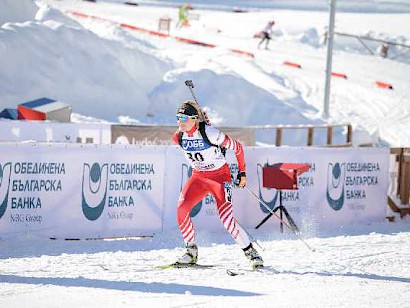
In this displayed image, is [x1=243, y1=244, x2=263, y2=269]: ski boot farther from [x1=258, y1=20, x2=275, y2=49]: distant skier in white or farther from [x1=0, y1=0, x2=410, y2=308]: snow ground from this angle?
[x1=258, y1=20, x2=275, y2=49]: distant skier in white

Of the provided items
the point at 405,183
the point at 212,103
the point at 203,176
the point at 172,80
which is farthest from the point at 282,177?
the point at 172,80

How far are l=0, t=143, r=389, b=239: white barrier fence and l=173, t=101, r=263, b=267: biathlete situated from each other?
2666mm

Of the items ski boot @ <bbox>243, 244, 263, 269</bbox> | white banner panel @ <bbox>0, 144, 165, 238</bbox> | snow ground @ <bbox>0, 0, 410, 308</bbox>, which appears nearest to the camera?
snow ground @ <bbox>0, 0, 410, 308</bbox>

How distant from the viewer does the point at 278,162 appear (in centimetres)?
1414

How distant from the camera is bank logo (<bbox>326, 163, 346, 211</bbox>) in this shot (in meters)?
14.9

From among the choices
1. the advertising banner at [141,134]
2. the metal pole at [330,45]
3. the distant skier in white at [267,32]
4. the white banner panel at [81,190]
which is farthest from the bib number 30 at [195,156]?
the distant skier in white at [267,32]

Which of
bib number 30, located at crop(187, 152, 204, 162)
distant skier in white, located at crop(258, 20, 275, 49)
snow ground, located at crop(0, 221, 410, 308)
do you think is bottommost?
snow ground, located at crop(0, 221, 410, 308)

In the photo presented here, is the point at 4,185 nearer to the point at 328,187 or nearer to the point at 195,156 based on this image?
the point at 195,156

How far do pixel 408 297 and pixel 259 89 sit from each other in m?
22.7

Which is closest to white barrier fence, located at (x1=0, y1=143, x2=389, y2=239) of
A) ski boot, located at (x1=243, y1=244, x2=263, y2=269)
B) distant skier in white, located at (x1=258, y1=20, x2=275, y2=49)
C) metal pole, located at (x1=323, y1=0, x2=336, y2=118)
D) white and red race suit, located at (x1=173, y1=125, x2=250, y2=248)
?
white and red race suit, located at (x1=173, y1=125, x2=250, y2=248)

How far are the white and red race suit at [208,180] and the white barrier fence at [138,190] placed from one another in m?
2.67

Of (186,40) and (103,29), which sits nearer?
(103,29)

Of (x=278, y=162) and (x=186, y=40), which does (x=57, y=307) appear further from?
(x=186, y=40)

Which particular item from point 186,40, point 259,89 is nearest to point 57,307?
point 259,89
